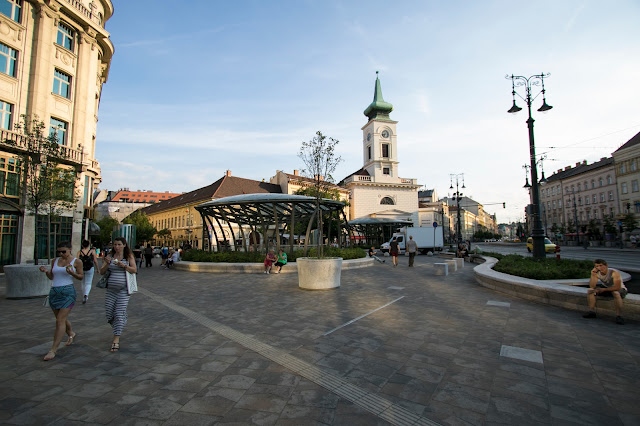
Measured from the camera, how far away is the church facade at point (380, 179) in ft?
214

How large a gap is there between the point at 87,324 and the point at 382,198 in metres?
63.8

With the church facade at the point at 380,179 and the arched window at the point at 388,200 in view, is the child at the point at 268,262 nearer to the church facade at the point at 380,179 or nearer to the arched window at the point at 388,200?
the church facade at the point at 380,179

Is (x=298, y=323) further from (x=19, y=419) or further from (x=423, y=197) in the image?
(x=423, y=197)

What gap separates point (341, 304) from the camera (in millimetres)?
7945

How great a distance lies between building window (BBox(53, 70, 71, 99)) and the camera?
805 inches

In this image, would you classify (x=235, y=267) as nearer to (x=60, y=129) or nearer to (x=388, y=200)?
(x=60, y=129)

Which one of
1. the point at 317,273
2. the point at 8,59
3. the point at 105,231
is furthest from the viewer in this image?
the point at 105,231

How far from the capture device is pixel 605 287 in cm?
644

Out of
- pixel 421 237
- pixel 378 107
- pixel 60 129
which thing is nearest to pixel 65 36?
pixel 60 129

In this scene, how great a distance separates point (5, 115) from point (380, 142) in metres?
60.8

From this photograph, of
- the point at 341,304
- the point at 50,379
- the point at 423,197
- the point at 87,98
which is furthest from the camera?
the point at 423,197

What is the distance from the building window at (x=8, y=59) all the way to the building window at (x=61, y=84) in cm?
208

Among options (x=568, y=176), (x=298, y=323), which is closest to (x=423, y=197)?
(x=568, y=176)

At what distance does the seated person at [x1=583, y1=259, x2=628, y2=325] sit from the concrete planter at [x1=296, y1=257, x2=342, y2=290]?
6.28 m
